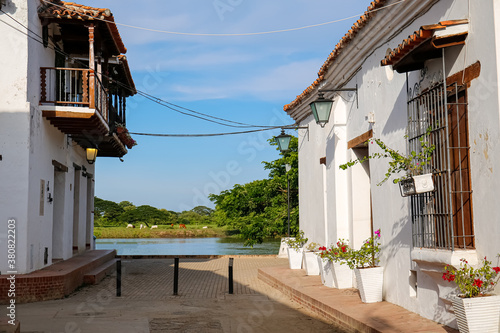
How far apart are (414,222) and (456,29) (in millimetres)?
2590

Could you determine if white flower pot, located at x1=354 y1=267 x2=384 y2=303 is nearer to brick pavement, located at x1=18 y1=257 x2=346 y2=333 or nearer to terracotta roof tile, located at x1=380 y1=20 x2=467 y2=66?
brick pavement, located at x1=18 y1=257 x2=346 y2=333

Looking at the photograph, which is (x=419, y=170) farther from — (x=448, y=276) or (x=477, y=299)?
(x=477, y=299)

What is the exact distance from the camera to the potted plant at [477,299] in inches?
210

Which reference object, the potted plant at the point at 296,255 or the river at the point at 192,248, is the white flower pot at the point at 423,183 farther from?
the river at the point at 192,248

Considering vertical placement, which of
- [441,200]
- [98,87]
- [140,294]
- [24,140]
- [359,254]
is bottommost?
[140,294]

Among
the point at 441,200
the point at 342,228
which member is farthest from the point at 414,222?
the point at 342,228

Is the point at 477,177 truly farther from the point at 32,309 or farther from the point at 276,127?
the point at 276,127

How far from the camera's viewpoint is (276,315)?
930 cm

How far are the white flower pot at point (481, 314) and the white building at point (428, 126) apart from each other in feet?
1.67

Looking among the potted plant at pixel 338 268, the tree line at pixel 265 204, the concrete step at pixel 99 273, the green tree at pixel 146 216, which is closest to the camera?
the potted plant at pixel 338 268

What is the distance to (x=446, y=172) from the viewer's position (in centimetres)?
655

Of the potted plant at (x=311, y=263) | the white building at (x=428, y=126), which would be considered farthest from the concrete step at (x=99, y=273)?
the white building at (x=428, y=126)

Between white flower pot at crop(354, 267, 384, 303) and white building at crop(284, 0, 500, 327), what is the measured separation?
12 centimetres

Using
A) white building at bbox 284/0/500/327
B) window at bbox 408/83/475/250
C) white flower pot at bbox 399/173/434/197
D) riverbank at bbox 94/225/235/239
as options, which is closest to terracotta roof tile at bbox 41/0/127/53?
white building at bbox 284/0/500/327
